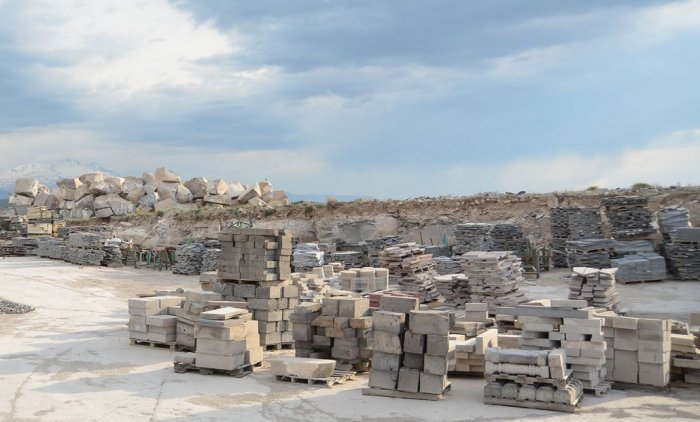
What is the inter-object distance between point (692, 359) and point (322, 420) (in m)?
6.86

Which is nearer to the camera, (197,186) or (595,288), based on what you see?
(595,288)

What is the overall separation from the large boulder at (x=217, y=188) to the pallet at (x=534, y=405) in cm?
4235

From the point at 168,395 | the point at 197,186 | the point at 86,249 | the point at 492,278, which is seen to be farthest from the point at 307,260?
the point at 197,186

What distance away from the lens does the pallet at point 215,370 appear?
11.8 meters

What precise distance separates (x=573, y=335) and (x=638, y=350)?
1.32 m

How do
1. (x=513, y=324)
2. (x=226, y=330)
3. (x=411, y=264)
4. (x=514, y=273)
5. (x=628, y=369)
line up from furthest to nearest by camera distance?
(x=411, y=264)
(x=514, y=273)
(x=513, y=324)
(x=226, y=330)
(x=628, y=369)

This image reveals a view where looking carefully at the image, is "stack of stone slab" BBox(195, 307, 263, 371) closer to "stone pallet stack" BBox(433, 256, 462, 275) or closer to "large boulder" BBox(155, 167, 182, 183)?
"stone pallet stack" BBox(433, 256, 462, 275)

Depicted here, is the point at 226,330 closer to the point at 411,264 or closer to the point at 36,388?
the point at 36,388

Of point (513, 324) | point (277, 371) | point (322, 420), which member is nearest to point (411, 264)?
point (513, 324)

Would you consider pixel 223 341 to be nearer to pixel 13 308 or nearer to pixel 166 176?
pixel 13 308

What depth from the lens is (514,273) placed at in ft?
56.6

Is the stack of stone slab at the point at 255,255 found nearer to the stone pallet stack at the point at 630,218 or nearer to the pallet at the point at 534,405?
the pallet at the point at 534,405

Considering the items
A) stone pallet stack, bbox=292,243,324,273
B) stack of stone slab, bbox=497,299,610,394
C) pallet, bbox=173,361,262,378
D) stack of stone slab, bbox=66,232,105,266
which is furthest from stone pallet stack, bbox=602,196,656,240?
stack of stone slab, bbox=66,232,105,266

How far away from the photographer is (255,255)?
14.6 m
